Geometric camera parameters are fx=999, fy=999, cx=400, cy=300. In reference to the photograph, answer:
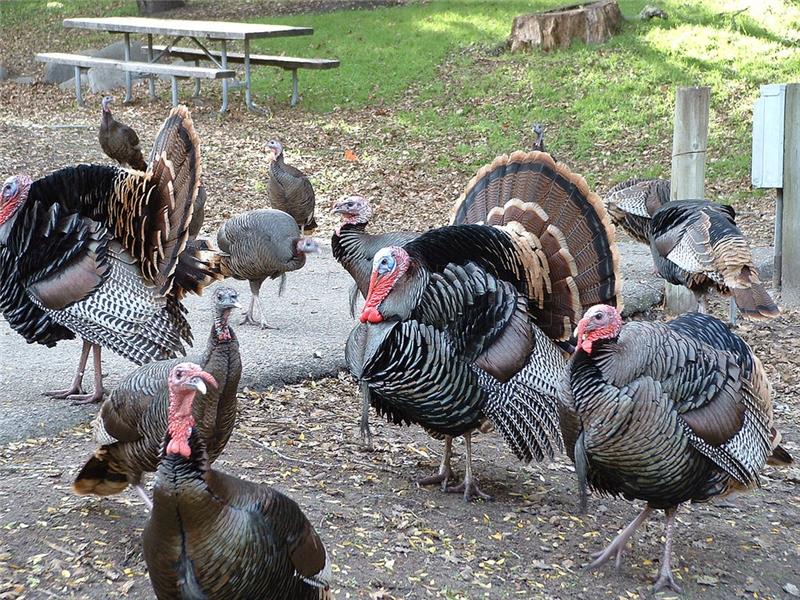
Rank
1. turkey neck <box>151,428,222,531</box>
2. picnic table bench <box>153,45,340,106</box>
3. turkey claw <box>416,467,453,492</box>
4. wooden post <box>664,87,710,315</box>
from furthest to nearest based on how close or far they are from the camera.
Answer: picnic table bench <box>153,45,340,106</box> → wooden post <box>664,87,710,315</box> → turkey claw <box>416,467,453,492</box> → turkey neck <box>151,428,222,531</box>

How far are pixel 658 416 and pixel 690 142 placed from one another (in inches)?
150

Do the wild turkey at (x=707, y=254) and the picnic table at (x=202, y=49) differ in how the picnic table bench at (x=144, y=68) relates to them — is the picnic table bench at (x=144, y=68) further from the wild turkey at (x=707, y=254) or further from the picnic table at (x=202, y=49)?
the wild turkey at (x=707, y=254)

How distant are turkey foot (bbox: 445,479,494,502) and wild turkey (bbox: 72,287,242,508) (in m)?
1.28

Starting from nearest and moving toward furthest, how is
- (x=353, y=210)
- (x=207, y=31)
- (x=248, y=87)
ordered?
(x=353, y=210) → (x=207, y=31) → (x=248, y=87)

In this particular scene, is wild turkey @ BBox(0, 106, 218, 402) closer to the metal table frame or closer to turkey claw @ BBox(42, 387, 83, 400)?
turkey claw @ BBox(42, 387, 83, 400)

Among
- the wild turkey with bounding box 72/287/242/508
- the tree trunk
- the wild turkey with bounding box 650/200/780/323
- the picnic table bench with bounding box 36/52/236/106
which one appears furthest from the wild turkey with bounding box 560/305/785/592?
the tree trunk

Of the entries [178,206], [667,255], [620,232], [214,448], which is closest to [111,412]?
[214,448]

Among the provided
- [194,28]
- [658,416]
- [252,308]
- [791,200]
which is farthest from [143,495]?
[194,28]

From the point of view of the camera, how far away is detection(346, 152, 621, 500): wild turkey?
14.4 ft

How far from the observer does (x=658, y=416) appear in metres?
3.83

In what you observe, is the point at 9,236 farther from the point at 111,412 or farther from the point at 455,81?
the point at 455,81

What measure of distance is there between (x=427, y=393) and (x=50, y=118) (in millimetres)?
11209

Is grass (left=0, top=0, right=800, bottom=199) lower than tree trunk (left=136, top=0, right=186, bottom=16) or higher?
lower

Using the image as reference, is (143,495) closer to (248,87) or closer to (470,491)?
(470,491)
